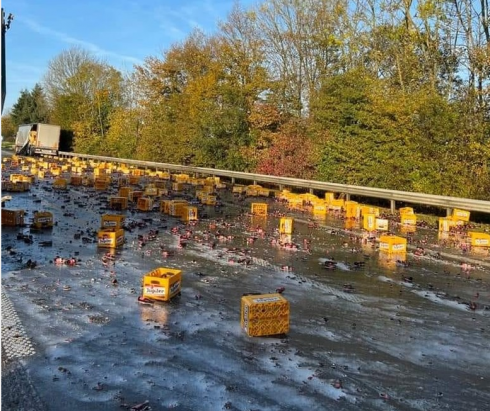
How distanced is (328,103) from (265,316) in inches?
842

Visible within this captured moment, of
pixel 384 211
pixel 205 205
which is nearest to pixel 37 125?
pixel 205 205

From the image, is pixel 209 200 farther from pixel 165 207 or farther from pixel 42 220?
pixel 42 220

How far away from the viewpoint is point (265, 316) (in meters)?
6.18

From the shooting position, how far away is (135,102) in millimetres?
50344

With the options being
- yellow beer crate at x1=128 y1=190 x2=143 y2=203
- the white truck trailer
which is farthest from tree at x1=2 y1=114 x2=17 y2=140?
yellow beer crate at x1=128 y1=190 x2=143 y2=203

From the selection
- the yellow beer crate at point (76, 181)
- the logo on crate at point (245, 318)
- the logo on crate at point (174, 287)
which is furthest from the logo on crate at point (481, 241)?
the yellow beer crate at point (76, 181)

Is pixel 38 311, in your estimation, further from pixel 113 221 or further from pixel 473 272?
pixel 473 272

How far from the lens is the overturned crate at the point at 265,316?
616cm

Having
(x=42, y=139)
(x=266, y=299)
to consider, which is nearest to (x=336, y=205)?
(x=266, y=299)

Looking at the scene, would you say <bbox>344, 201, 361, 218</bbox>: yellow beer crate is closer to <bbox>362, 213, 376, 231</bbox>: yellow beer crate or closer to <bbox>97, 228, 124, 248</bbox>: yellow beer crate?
<bbox>362, 213, 376, 231</bbox>: yellow beer crate

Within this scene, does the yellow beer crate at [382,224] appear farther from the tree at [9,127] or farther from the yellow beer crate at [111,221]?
the tree at [9,127]

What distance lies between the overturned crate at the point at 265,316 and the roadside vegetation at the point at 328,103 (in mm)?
14224

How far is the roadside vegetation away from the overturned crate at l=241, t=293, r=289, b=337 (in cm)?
1422

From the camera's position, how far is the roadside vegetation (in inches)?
785
